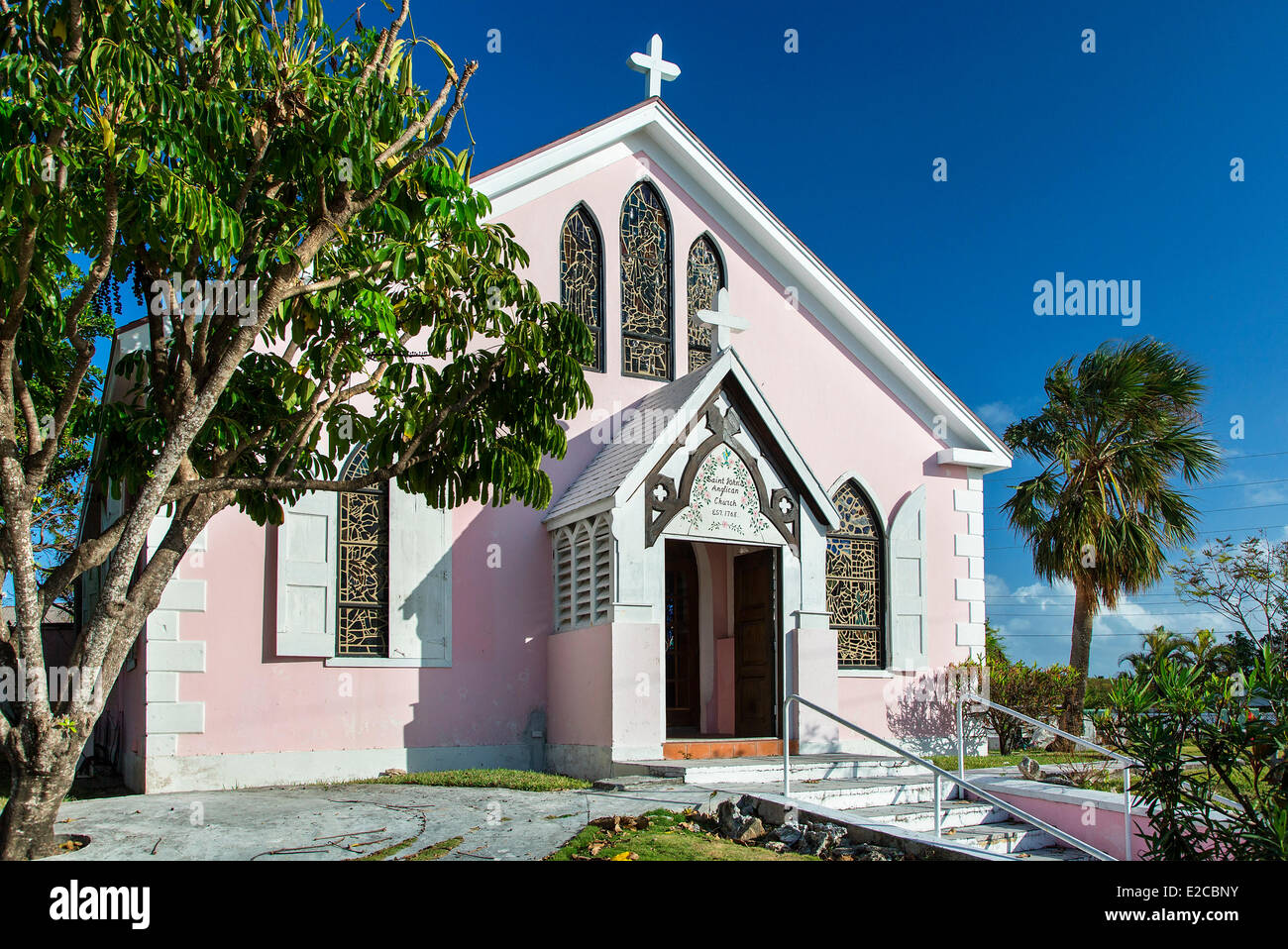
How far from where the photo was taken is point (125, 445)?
33.6 feet

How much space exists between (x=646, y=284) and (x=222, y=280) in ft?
26.7

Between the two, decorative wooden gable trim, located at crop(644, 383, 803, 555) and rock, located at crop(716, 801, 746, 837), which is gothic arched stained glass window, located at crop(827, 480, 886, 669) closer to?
decorative wooden gable trim, located at crop(644, 383, 803, 555)

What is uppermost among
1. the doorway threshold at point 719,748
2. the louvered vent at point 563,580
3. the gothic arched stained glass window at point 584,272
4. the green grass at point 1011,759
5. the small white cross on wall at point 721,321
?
the gothic arched stained glass window at point 584,272

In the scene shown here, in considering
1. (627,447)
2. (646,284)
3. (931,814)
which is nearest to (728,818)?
(931,814)

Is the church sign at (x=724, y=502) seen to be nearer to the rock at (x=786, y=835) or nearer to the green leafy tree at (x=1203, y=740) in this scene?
the rock at (x=786, y=835)

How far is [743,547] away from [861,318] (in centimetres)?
464

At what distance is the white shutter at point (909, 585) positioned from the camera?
17.7 meters

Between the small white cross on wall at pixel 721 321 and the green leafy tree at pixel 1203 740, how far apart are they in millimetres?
8618

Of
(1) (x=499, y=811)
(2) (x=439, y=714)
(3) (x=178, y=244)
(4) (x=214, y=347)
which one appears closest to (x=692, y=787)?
(1) (x=499, y=811)

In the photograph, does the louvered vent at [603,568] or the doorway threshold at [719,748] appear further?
the louvered vent at [603,568]

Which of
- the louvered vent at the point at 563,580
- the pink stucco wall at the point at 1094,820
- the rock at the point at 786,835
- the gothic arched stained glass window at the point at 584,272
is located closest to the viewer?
the rock at the point at 786,835

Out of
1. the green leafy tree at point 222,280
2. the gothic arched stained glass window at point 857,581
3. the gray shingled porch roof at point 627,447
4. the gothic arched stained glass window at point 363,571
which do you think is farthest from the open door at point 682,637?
the green leafy tree at point 222,280
